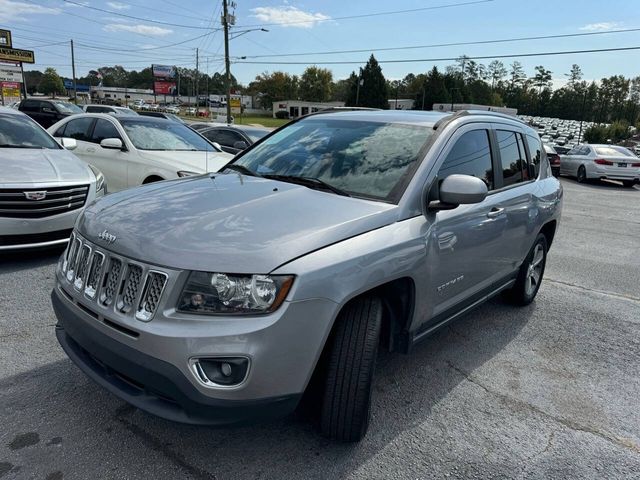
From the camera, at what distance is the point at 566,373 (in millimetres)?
3711

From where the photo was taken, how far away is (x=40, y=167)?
5.52 meters

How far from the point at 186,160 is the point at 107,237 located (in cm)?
488

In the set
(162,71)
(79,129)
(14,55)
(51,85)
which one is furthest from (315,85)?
(79,129)

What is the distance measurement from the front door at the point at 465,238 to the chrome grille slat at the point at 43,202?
414 centimetres

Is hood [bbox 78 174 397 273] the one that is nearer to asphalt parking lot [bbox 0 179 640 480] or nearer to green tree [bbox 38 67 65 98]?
asphalt parking lot [bbox 0 179 640 480]

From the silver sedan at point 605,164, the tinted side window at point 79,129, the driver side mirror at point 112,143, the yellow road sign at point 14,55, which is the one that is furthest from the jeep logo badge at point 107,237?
the yellow road sign at point 14,55

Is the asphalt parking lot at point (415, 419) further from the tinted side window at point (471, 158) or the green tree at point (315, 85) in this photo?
the green tree at point (315, 85)

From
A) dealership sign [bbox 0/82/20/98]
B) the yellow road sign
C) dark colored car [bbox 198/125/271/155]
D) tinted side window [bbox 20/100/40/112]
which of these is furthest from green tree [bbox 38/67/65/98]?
dark colored car [bbox 198/125/271/155]

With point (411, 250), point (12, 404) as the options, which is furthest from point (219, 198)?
point (12, 404)

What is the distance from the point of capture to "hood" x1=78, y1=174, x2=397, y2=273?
2.21 meters

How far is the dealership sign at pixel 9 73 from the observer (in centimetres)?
3503

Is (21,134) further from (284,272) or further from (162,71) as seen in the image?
(162,71)

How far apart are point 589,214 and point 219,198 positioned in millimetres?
11041

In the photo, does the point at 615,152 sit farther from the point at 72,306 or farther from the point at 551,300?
the point at 72,306
